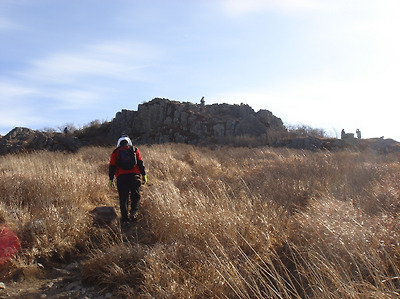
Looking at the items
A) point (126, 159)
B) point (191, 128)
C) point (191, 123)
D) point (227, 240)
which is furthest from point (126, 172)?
point (191, 123)

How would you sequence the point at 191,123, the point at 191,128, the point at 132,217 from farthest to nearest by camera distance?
the point at 191,123 → the point at 191,128 → the point at 132,217

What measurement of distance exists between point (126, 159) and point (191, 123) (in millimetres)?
35841

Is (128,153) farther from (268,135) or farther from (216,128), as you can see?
(216,128)

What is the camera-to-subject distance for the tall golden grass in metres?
3.25

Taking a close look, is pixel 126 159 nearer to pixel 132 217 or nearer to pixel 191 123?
pixel 132 217

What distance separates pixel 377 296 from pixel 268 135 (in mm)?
35492

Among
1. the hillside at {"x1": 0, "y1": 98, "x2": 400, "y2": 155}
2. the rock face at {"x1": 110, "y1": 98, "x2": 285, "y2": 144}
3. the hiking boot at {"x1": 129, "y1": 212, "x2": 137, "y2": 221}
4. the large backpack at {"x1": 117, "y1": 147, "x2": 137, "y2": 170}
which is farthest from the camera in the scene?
the rock face at {"x1": 110, "y1": 98, "x2": 285, "y2": 144}

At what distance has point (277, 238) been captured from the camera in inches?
174

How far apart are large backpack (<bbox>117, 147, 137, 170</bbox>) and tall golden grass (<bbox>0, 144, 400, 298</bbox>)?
0.78 meters

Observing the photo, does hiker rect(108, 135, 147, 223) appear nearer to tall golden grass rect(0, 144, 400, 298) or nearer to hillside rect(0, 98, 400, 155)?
tall golden grass rect(0, 144, 400, 298)

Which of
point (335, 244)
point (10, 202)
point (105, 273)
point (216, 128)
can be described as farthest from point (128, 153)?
point (216, 128)

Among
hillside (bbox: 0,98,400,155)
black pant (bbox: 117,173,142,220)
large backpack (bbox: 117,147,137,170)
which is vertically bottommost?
black pant (bbox: 117,173,142,220)

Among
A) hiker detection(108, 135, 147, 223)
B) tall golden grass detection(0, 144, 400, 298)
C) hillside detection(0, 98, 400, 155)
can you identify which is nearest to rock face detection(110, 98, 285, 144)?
hillside detection(0, 98, 400, 155)

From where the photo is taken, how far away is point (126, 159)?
645 cm
